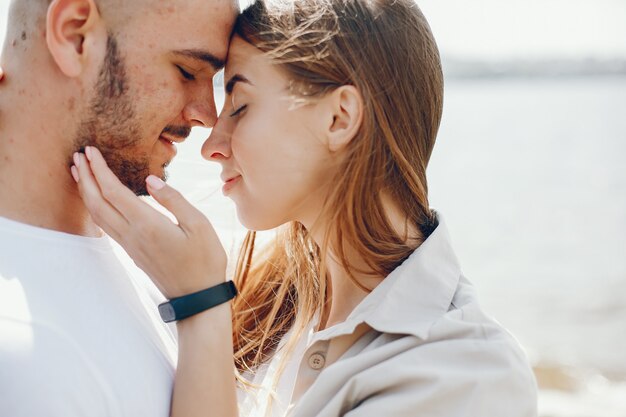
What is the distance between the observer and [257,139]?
238 centimetres

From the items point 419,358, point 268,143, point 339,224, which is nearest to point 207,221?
point 268,143

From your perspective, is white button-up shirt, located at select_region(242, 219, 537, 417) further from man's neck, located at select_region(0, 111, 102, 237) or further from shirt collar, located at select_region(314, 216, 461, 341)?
man's neck, located at select_region(0, 111, 102, 237)

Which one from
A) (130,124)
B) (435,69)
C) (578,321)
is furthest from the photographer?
(578,321)

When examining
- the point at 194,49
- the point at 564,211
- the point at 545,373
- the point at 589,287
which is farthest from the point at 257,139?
the point at 564,211

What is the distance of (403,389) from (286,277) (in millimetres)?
946

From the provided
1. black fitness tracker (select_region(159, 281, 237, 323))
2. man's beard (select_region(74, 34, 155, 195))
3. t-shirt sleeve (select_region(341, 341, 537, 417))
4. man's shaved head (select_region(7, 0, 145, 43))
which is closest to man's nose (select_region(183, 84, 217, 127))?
man's beard (select_region(74, 34, 155, 195))

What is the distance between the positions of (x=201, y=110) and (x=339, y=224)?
556mm

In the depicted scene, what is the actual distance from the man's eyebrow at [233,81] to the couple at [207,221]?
0.01m

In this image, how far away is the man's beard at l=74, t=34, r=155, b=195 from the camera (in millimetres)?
2213

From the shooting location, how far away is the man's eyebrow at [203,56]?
2.29m

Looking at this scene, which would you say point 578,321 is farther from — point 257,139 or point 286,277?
point 257,139

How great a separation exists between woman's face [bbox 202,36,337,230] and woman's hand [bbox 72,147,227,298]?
1.04 ft

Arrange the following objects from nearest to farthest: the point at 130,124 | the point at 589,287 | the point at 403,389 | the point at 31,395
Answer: the point at 31,395, the point at 403,389, the point at 130,124, the point at 589,287

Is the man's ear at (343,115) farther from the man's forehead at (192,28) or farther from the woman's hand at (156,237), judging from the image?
the woman's hand at (156,237)
